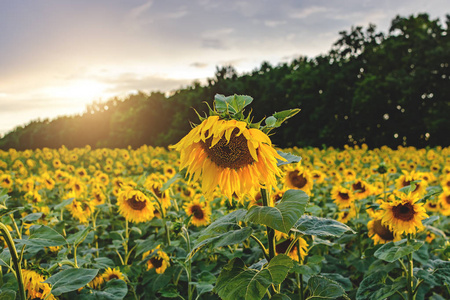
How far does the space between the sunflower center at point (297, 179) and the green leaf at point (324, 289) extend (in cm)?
147

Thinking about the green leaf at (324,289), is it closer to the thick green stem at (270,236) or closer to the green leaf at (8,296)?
the thick green stem at (270,236)

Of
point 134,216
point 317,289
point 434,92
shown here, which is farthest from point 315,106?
point 317,289

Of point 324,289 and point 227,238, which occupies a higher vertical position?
point 227,238

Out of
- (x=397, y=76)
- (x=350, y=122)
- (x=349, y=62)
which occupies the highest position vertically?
(x=349, y=62)

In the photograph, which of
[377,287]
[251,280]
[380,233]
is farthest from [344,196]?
[251,280]

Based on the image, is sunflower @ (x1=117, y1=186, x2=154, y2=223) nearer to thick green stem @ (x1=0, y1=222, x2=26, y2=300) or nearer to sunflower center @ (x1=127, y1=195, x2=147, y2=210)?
sunflower center @ (x1=127, y1=195, x2=147, y2=210)

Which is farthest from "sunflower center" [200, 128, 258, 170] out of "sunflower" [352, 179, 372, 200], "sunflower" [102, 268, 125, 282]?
"sunflower" [352, 179, 372, 200]

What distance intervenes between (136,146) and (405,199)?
1530 centimetres

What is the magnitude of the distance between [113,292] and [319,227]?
1.12 m

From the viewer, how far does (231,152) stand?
155 cm

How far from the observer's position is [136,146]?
16.7m

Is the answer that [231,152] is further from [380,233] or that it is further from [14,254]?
[380,233]

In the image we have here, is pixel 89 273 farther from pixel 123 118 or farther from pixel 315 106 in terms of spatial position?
pixel 123 118

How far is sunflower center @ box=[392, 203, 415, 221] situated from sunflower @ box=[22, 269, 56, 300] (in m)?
1.95
